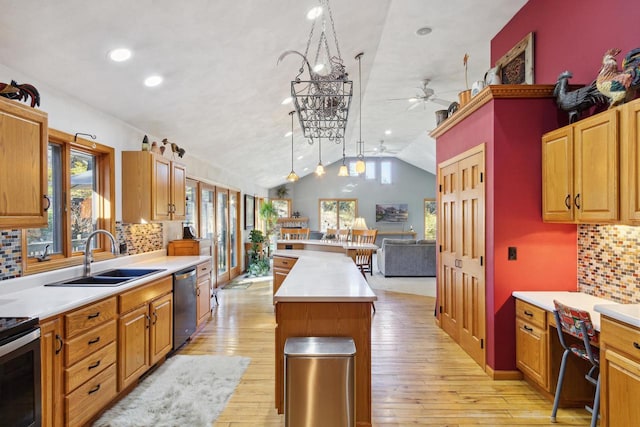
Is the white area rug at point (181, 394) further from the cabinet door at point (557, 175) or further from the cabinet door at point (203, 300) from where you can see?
the cabinet door at point (557, 175)

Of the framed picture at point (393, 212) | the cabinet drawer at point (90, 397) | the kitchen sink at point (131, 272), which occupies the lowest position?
the cabinet drawer at point (90, 397)

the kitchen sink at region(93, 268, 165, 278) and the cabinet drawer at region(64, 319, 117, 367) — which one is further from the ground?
the kitchen sink at region(93, 268, 165, 278)

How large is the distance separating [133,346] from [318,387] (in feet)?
5.40

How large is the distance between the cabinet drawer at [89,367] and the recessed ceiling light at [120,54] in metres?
2.14

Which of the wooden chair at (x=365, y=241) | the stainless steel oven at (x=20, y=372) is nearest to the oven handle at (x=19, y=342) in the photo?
the stainless steel oven at (x=20, y=372)

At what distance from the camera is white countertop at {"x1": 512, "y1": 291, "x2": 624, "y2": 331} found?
2436mm

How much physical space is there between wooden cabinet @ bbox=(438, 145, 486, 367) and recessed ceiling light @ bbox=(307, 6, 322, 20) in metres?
1.97

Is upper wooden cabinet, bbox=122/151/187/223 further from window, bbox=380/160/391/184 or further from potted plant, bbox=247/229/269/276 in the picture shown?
window, bbox=380/160/391/184

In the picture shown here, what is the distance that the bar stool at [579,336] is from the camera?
78.2 inches

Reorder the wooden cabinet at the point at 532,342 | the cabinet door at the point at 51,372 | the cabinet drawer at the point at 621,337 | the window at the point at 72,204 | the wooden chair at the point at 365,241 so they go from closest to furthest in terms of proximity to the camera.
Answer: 1. the cabinet drawer at the point at 621,337
2. the cabinet door at the point at 51,372
3. the wooden cabinet at the point at 532,342
4. the window at the point at 72,204
5. the wooden chair at the point at 365,241

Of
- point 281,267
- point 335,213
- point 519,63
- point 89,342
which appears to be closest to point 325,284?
point 89,342

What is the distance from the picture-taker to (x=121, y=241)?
139 inches

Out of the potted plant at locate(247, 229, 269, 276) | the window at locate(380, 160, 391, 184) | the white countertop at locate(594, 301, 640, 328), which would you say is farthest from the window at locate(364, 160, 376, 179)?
the white countertop at locate(594, 301, 640, 328)

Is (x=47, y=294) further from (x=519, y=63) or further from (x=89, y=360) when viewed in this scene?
(x=519, y=63)
